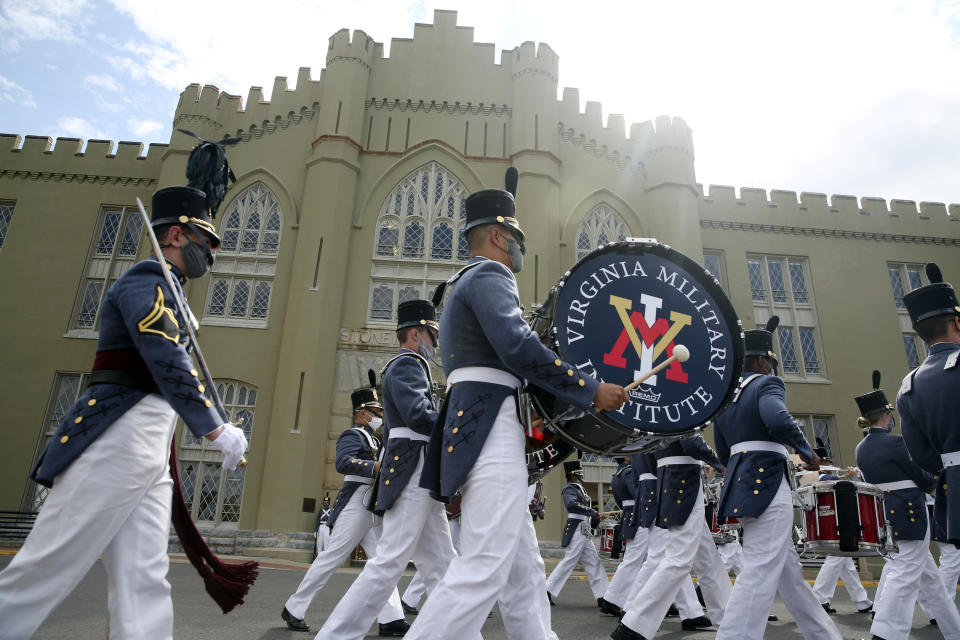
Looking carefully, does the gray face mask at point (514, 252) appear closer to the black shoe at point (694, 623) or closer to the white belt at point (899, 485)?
the black shoe at point (694, 623)

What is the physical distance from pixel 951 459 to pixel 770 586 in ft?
4.30

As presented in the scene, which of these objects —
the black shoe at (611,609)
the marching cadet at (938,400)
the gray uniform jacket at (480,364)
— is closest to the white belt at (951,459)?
the marching cadet at (938,400)

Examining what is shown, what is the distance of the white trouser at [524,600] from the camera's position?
9.68 feet

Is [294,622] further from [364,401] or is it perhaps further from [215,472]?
[215,472]

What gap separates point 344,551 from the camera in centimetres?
563

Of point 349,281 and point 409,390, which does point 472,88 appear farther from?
point 409,390

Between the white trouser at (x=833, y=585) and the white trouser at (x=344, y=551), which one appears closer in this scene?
the white trouser at (x=344, y=551)

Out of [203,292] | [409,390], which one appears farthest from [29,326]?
[409,390]

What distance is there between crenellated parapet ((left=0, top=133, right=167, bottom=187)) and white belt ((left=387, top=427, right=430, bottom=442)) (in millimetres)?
A: 17111

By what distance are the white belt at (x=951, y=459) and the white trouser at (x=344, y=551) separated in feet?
12.5

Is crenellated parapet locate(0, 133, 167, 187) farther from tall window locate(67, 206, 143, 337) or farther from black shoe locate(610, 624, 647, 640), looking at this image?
black shoe locate(610, 624, 647, 640)

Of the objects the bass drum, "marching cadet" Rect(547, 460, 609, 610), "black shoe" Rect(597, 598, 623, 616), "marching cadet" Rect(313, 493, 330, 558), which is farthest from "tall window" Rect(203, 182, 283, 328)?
the bass drum

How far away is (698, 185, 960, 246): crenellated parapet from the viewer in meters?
19.5

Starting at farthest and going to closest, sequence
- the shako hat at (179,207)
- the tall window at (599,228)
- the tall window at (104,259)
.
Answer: the tall window at (599,228), the tall window at (104,259), the shako hat at (179,207)
